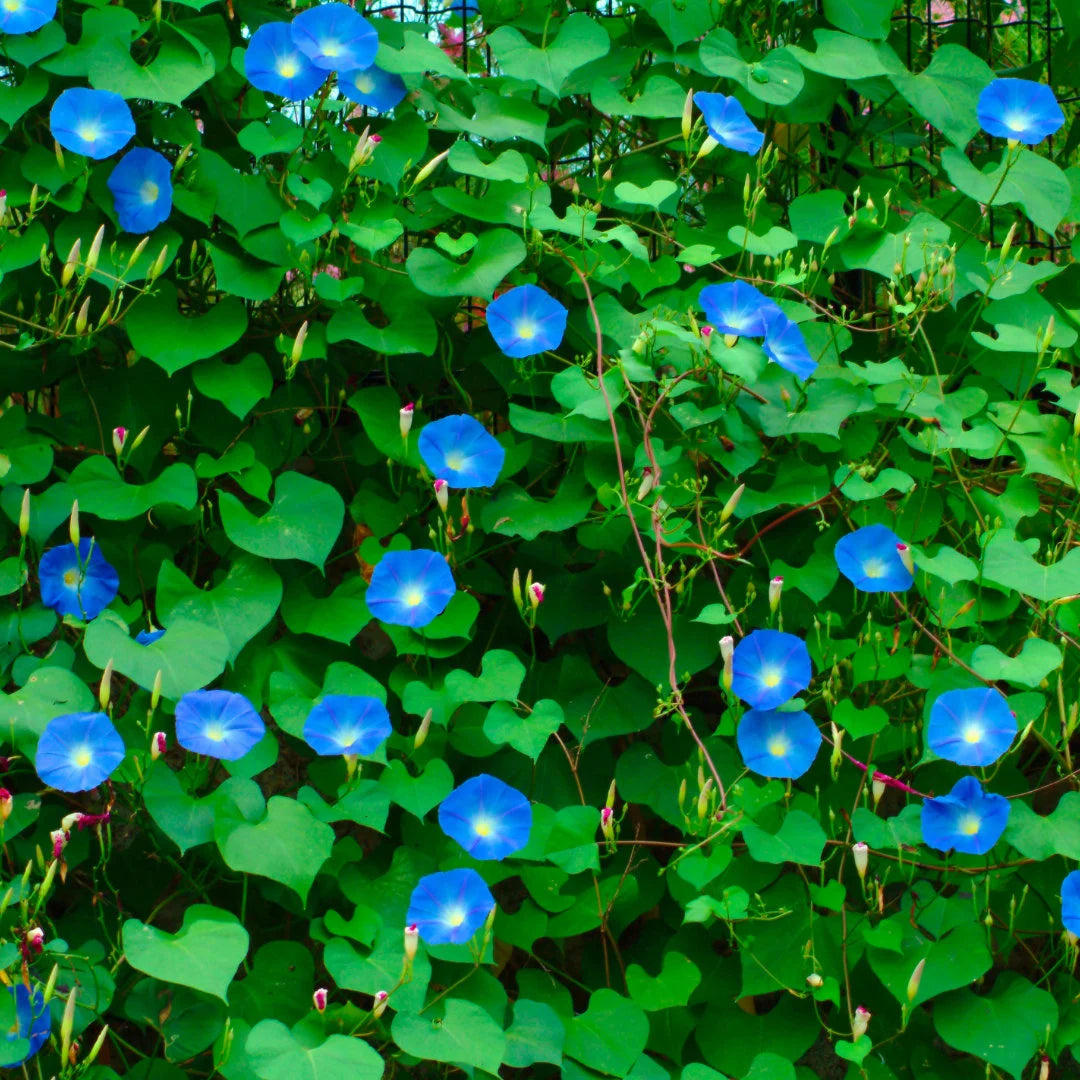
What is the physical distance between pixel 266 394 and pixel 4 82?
1.89ft

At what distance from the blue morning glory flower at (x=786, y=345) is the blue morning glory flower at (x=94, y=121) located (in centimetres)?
90

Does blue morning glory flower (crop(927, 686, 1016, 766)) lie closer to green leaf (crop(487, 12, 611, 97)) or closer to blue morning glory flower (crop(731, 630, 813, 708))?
blue morning glory flower (crop(731, 630, 813, 708))

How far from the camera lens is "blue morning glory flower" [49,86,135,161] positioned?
5.60 feet

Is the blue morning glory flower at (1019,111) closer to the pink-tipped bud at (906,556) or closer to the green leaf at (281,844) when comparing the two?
the pink-tipped bud at (906,556)

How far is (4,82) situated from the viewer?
1809 millimetres

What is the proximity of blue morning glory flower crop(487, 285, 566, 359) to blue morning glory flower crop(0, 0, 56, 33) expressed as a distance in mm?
693

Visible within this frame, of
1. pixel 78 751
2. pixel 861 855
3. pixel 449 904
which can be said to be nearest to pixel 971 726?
pixel 861 855

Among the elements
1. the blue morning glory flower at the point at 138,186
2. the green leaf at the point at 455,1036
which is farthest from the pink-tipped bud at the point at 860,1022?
the blue morning glory flower at the point at 138,186

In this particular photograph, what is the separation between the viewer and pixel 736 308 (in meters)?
1.79

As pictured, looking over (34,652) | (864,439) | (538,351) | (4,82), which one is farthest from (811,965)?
(4,82)

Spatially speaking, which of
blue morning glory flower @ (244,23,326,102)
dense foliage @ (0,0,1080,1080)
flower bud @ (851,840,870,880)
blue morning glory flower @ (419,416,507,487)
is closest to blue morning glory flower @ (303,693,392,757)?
dense foliage @ (0,0,1080,1080)

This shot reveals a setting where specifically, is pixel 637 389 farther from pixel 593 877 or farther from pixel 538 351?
pixel 593 877

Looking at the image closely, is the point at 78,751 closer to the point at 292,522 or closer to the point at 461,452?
the point at 292,522

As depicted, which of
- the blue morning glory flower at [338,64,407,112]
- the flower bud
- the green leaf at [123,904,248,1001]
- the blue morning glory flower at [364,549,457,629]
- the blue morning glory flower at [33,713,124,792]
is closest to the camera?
the green leaf at [123,904,248,1001]
